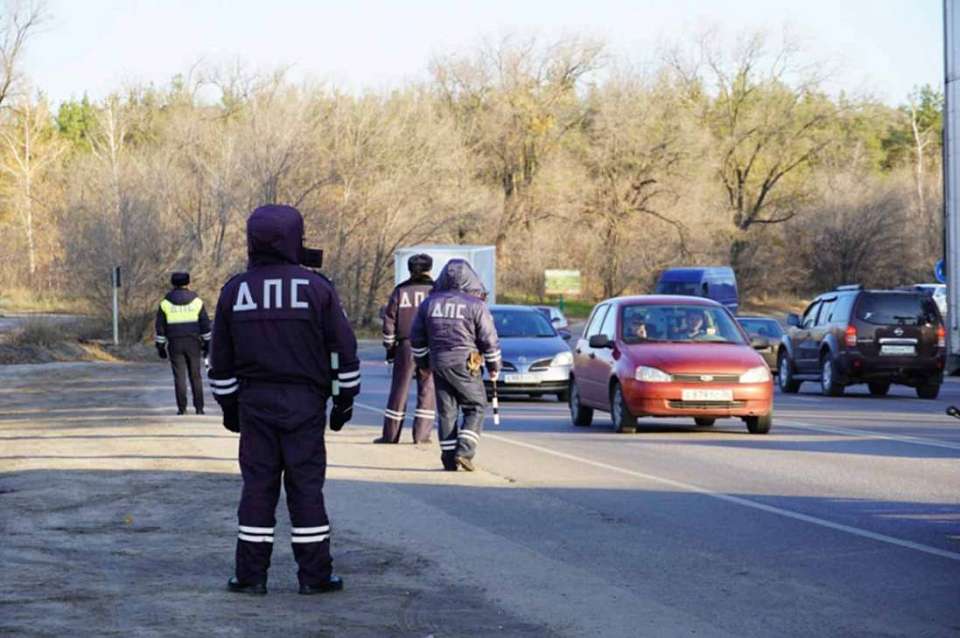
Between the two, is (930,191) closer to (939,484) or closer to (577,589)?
(939,484)

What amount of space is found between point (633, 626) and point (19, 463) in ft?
29.2

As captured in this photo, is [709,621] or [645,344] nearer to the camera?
[709,621]

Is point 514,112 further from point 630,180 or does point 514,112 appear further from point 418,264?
point 418,264

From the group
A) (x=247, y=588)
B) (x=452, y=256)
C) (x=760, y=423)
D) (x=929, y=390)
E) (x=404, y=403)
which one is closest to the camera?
(x=247, y=588)

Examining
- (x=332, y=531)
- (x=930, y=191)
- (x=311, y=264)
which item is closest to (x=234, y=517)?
(x=332, y=531)

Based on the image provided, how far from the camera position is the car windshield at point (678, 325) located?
63.7 ft

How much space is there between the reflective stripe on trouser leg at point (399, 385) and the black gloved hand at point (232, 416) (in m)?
8.10

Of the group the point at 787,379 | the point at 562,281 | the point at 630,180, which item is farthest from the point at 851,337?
the point at 630,180

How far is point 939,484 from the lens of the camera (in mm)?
13344

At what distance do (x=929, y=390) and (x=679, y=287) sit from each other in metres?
30.7

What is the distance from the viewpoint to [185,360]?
21531 mm

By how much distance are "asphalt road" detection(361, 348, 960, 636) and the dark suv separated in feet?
22.9

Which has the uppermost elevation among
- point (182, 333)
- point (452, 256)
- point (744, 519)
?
point (452, 256)

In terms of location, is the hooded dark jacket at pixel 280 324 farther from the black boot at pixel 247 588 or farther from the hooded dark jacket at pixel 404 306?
the hooded dark jacket at pixel 404 306
